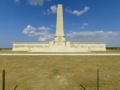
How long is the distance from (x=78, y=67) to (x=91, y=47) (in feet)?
103

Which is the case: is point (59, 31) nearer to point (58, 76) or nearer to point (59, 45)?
point (59, 45)

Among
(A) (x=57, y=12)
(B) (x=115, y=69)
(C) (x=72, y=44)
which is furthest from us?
(C) (x=72, y=44)

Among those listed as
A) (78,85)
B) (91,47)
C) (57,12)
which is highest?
(57,12)

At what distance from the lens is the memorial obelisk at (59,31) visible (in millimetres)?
41594

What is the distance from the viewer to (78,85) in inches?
481

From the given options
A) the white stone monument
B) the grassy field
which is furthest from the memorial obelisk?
the grassy field

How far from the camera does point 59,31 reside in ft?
138

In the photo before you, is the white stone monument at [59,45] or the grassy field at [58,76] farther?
the white stone monument at [59,45]

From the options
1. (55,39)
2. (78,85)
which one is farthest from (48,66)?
(55,39)

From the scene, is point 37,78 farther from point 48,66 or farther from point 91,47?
point 91,47

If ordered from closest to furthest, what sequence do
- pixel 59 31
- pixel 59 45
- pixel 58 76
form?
pixel 58 76
pixel 59 45
pixel 59 31

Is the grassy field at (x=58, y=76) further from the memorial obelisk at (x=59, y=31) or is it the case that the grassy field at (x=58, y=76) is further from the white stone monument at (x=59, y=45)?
the memorial obelisk at (x=59, y=31)

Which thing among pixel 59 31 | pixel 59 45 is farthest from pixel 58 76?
pixel 59 31

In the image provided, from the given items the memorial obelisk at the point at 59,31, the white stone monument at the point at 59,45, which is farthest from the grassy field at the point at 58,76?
the memorial obelisk at the point at 59,31
